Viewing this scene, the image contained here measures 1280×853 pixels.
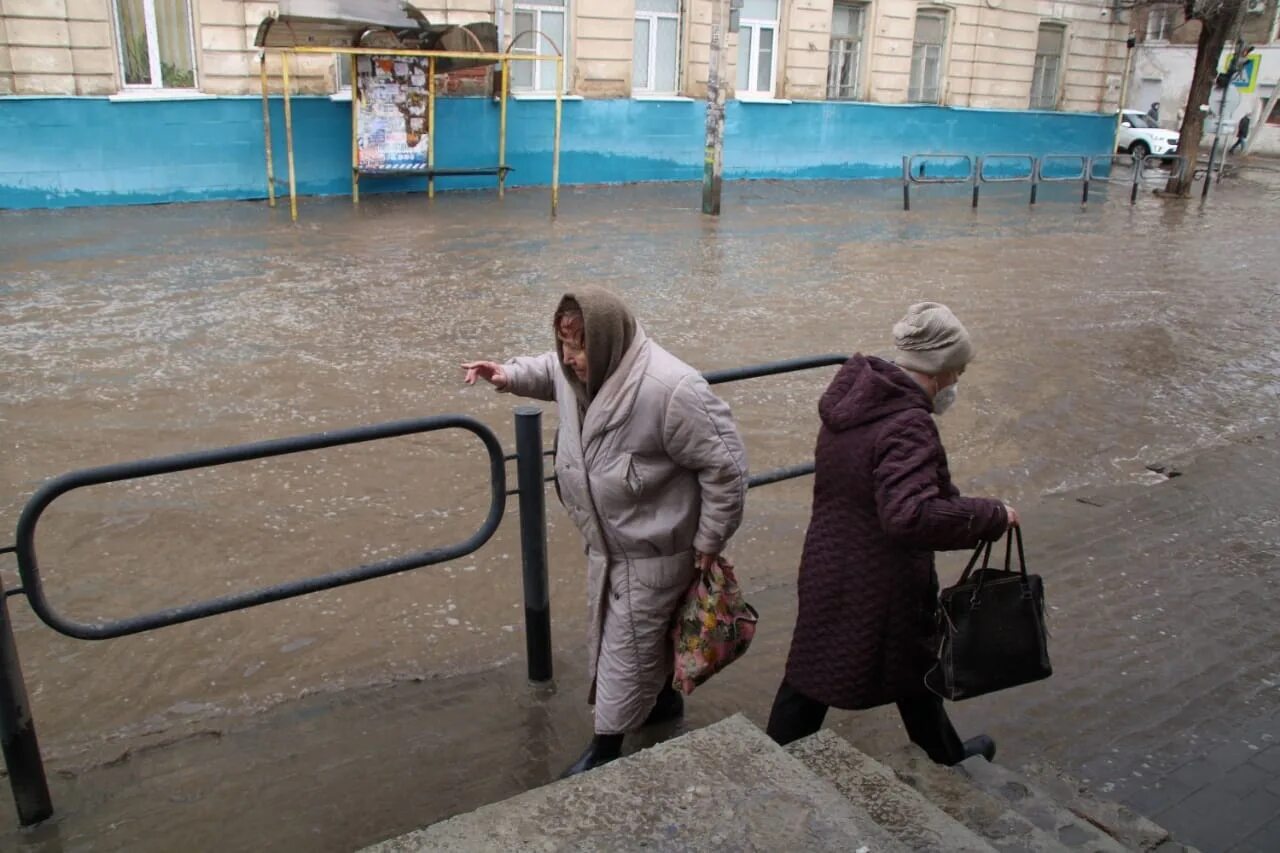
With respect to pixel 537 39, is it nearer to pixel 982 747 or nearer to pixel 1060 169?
pixel 1060 169

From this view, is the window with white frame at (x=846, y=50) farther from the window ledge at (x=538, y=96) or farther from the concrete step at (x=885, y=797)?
the concrete step at (x=885, y=797)

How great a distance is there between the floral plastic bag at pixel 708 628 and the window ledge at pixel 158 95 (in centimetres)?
1387

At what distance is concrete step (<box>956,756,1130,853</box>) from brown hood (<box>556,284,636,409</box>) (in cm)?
148

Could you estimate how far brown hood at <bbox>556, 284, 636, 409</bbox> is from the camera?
272cm

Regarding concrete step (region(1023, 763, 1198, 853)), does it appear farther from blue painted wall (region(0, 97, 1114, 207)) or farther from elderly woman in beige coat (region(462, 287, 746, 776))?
blue painted wall (region(0, 97, 1114, 207))

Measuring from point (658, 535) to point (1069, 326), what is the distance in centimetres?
744

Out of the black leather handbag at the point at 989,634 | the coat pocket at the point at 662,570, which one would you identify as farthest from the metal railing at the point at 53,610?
the black leather handbag at the point at 989,634

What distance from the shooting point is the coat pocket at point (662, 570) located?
2.91m

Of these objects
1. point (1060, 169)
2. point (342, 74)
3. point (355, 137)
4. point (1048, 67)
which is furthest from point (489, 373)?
point (1048, 67)

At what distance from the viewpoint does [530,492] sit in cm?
348

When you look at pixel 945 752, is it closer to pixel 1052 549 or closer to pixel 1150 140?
pixel 1052 549

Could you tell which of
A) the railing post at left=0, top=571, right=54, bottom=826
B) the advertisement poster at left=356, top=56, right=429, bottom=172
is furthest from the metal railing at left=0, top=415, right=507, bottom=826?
the advertisement poster at left=356, top=56, right=429, bottom=172

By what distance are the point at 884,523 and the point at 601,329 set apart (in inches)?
33.5

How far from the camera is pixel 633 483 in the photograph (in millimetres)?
2830
